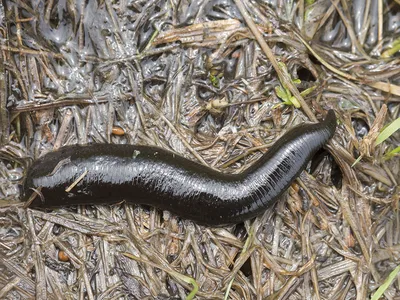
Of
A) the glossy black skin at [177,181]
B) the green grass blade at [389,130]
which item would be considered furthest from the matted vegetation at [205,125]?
the glossy black skin at [177,181]

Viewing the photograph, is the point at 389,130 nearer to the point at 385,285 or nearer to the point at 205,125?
the point at 385,285

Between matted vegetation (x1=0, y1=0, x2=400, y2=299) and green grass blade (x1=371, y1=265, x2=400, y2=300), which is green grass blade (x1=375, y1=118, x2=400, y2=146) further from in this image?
green grass blade (x1=371, y1=265, x2=400, y2=300)

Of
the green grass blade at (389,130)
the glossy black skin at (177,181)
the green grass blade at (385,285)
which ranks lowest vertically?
the green grass blade at (385,285)

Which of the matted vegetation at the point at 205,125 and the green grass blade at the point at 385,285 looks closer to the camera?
the green grass blade at the point at 385,285

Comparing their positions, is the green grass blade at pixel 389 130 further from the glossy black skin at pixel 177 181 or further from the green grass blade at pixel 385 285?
the green grass blade at pixel 385 285

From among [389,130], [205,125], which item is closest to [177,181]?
[205,125]

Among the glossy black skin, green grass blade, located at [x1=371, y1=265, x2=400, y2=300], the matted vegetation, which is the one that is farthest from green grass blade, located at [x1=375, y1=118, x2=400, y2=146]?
green grass blade, located at [x1=371, y1=265, x2=400, y2=300]
